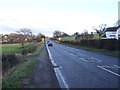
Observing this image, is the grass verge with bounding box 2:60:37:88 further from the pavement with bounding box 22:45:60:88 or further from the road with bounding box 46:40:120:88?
the road with bounding box 46:40:120:88

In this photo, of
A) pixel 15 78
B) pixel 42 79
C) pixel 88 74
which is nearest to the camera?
pixel 15 78

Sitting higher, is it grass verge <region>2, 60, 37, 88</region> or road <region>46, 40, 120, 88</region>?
grass verge <region>2, 60, 37, 88</region>

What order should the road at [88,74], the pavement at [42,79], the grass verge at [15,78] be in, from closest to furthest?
the grass verge at [15,78], the pavement at [42,79], the road at [88,74]

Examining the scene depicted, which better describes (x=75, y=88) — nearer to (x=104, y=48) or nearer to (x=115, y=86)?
(x=115, y=86)

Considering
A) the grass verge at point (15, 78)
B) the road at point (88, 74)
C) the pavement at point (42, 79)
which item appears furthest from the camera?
the road at point (88, 74)

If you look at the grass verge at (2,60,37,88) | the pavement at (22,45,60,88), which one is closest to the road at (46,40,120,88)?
the pavement at (22,45,60,88)

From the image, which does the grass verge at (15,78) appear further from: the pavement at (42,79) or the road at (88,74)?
the road at (88,74)

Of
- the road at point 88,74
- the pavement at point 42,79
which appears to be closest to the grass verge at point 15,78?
the pavement at point 42,79

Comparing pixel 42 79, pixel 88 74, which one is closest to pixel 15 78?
pixel 42 79

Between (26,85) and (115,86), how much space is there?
3.78 m

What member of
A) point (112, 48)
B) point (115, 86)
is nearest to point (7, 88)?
point (115, 86)

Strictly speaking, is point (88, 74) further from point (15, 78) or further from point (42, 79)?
point (15, 78)

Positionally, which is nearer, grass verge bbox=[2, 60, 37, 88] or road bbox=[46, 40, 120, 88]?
grass verge bbox=[2, 60, 37, 88]

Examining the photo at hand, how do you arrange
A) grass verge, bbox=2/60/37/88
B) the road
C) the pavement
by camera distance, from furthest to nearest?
the road → the pavement → grass verge, bbox=2/60/37/88
